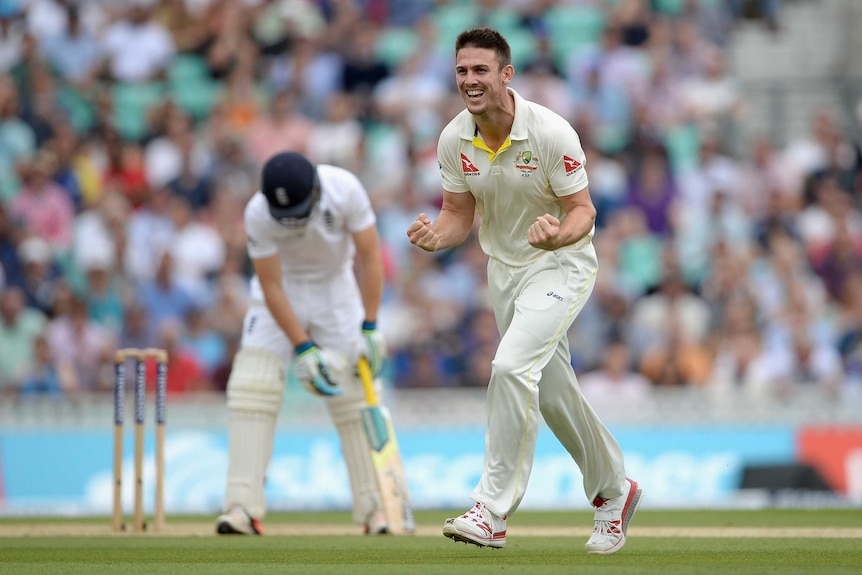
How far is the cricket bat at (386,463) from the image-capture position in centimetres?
840

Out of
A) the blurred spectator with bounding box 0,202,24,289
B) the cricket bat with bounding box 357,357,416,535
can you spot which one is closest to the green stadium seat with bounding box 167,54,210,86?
the blurred spectator with bounding box 0,202,24,289

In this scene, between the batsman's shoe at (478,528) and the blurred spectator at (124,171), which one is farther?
the blurred spectator at (124,171)

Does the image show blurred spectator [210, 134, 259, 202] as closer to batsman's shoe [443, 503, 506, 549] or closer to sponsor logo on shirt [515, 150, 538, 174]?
sponsor logo on shirt [515, 150, 538, 174]

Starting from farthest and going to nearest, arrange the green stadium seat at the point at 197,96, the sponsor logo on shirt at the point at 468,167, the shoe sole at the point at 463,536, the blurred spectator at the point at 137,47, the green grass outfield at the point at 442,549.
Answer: the blurred spectator at the point at 137,47
the green stadium seat at the point at 197,96
the sponsor logo on shirt at the point at 468,167
the shoe sole at the point at 463,536
the green grass outfield at the point at 442,549

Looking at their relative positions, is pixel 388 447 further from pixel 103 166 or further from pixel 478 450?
pixel 103 166

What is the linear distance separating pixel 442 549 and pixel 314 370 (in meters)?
1.73

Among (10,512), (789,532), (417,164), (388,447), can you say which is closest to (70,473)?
(10,512)

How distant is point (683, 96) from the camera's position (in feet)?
51.4

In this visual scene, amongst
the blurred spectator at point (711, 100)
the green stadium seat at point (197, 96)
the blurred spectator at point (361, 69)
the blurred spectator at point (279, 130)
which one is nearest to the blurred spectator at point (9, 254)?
the blurred spectator at point (279, 130)

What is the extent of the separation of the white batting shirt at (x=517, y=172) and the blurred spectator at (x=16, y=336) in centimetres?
694

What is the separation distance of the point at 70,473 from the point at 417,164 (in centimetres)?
505

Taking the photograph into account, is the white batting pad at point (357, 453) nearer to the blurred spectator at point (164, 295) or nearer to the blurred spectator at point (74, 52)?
the blurred spectator at point (164, 295)

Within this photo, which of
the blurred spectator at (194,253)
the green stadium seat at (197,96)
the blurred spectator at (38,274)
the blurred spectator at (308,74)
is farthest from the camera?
the green stadium seat at (197,96)

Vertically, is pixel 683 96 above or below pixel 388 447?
above
